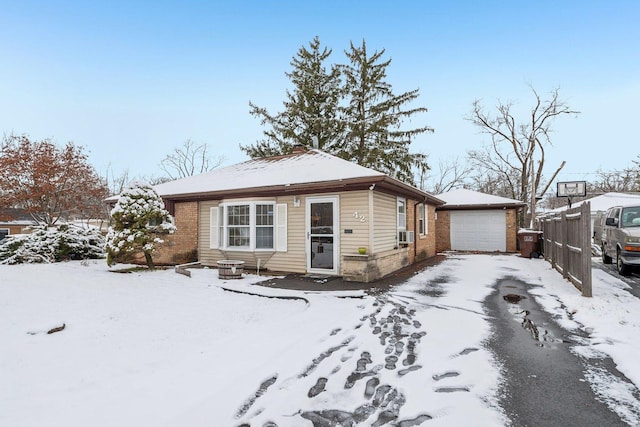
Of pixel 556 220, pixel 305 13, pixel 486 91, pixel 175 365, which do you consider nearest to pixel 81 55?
pixel 305 13

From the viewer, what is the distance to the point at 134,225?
9211mm

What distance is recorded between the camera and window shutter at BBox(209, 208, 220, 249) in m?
10.1

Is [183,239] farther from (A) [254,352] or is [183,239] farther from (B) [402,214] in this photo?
(A) [254,352]

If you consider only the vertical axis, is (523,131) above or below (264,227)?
above

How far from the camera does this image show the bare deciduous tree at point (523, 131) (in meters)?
24.0

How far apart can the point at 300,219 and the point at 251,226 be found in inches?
64.7

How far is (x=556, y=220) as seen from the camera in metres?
8.54

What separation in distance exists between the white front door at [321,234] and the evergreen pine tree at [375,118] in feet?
39.3

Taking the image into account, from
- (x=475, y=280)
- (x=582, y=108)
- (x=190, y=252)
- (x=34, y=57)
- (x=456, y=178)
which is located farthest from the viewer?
(x=456, y=178)

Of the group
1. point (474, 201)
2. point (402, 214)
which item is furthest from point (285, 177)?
point (474, 201)

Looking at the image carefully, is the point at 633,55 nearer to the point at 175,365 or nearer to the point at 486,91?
the point at 486,91

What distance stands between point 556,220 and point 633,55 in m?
12.1

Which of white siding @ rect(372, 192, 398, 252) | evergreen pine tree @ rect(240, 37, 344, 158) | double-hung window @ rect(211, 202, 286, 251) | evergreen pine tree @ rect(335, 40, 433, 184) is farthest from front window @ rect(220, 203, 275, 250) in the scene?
evergreen pine tree @ rect(240, 37, 344, 158)

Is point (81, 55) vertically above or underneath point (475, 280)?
above
